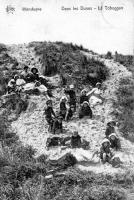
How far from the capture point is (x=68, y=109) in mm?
17594

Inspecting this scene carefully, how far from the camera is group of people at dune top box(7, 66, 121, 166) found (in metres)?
15.4

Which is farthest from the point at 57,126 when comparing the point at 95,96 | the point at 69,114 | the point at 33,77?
the point at 33,77

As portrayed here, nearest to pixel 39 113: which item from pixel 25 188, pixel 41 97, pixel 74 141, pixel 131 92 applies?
pixel 41 97

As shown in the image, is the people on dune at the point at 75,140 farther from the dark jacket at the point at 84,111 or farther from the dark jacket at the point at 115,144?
the dark jacket at the point at 84,111

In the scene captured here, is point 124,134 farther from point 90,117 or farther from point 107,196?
point 107,196

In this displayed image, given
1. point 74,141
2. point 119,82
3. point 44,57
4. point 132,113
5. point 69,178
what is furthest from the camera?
point 44,57

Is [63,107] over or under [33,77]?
under

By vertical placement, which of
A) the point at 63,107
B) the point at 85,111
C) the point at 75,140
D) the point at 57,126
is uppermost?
the point at 63,107

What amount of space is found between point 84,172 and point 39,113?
5.53 metres

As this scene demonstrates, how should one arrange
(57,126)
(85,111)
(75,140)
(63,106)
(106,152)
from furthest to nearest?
(85,111) < (63,106) < (57,126) < (75,140) < (106,152)

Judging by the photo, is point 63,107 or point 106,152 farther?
point 63,107

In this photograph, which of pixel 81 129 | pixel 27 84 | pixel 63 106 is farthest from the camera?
pixel 27 84

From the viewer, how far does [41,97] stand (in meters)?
19.8

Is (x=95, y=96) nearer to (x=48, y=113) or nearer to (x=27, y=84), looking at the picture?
(x=27, y=84)
